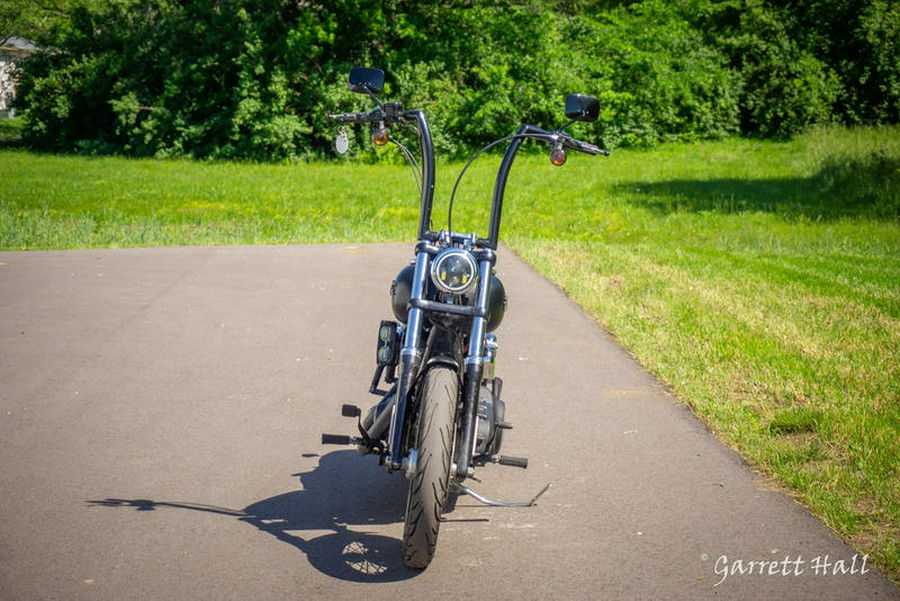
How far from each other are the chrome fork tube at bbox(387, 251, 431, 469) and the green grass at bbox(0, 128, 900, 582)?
1.92 metres

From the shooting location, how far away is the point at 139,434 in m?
5.12

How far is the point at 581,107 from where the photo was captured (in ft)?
13.4

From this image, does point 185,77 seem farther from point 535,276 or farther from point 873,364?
point 873,364

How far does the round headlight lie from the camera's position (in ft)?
12.0

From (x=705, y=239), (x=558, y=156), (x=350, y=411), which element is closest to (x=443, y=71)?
(x=705, y=239)

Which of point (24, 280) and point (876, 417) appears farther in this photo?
point (24, 280)

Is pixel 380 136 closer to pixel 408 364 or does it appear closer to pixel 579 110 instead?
pixel 579 110

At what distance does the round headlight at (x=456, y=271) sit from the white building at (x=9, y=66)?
3477 cm

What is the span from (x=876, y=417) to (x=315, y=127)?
2616 cm

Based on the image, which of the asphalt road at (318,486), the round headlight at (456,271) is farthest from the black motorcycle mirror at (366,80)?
the asphalt road at (318,486)

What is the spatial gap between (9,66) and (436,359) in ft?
125

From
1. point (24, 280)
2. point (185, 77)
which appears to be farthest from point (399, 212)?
point (185, 77)

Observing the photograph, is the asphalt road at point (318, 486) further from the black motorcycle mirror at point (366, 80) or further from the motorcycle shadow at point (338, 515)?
the black motorcycle mirror at point (366, 80)

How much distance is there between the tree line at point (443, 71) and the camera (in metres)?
29.6
